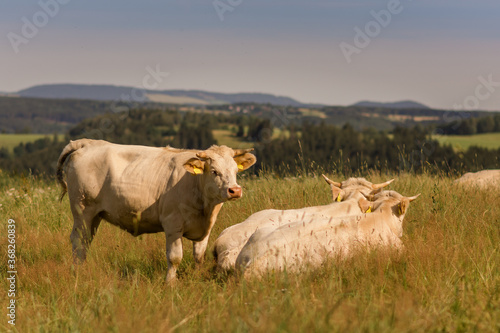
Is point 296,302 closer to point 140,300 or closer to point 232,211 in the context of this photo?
point 140,300

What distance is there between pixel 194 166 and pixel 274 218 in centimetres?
153

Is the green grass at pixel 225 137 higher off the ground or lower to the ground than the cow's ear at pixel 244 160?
lower

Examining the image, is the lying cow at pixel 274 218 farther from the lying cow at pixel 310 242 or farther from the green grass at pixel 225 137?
the green grass at pixel 225 137

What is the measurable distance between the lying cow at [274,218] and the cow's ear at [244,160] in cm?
83

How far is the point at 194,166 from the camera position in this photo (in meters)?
6.56

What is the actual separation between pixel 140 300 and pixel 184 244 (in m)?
2.91

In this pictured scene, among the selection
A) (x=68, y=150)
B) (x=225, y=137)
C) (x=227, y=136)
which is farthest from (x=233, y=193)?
(x=227, y=136)

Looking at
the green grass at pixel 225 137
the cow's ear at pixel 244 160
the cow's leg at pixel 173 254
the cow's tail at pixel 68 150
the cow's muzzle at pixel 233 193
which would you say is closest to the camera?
the cow's muzzle at pixel 233 193

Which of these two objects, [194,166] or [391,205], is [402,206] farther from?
[194,166]

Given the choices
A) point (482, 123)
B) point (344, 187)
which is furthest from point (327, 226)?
point (482, 123)

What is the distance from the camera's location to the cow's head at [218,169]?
6.25m

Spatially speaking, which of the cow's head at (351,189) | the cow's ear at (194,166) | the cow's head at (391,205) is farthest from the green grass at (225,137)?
the cow's ear at (194,166)

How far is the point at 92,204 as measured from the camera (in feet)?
24.5

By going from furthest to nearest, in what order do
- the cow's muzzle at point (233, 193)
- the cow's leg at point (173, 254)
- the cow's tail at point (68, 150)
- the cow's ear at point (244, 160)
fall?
the cow's tail at point (68, 150), the cow's ear at point (244, 160), the cow's leg at point (173, 254), the cow's muzzle at point (233, 193)
